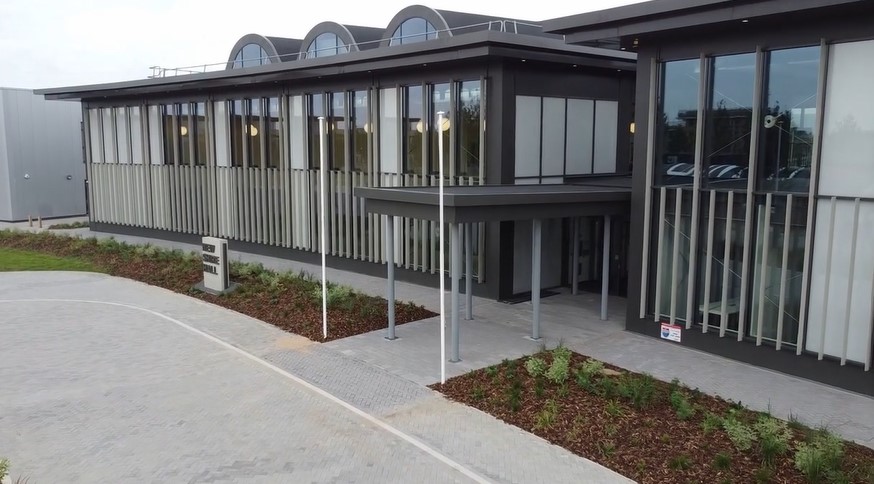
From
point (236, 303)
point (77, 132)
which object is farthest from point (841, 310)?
point (77, 132)

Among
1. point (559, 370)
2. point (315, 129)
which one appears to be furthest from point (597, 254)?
point (315, 129)

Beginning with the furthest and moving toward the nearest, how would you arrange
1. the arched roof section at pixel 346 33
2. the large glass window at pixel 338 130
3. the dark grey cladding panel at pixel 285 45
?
the dark grey cladding panel at pixel 285 45
the arched roof section at pixel 346 33
the large glass window at pixel 338 130

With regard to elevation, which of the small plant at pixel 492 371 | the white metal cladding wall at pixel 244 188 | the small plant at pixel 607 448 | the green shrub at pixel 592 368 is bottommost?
the small plant at pixel 607 448

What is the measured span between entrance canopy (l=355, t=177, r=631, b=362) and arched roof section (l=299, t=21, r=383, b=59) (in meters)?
20.5

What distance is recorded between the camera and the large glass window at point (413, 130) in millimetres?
19688

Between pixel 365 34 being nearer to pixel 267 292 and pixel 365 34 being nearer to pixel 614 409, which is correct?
pixel 267 292

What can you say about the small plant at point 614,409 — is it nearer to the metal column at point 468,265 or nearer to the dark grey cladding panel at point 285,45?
the metal column at point 468,265

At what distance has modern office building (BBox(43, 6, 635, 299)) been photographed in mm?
18062

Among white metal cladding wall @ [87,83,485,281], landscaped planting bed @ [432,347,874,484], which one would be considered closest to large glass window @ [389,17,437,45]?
white metal cladding wall @ [87,83,485,281]

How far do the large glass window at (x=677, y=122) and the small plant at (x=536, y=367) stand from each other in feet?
16.3

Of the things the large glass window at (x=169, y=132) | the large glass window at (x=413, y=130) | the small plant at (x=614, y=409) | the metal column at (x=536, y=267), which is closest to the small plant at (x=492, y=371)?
the metal column at (x=536, y=267)

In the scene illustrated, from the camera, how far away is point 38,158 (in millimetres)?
37156

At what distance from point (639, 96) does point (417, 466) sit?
30.6 ft

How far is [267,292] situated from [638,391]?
35.1 feet
